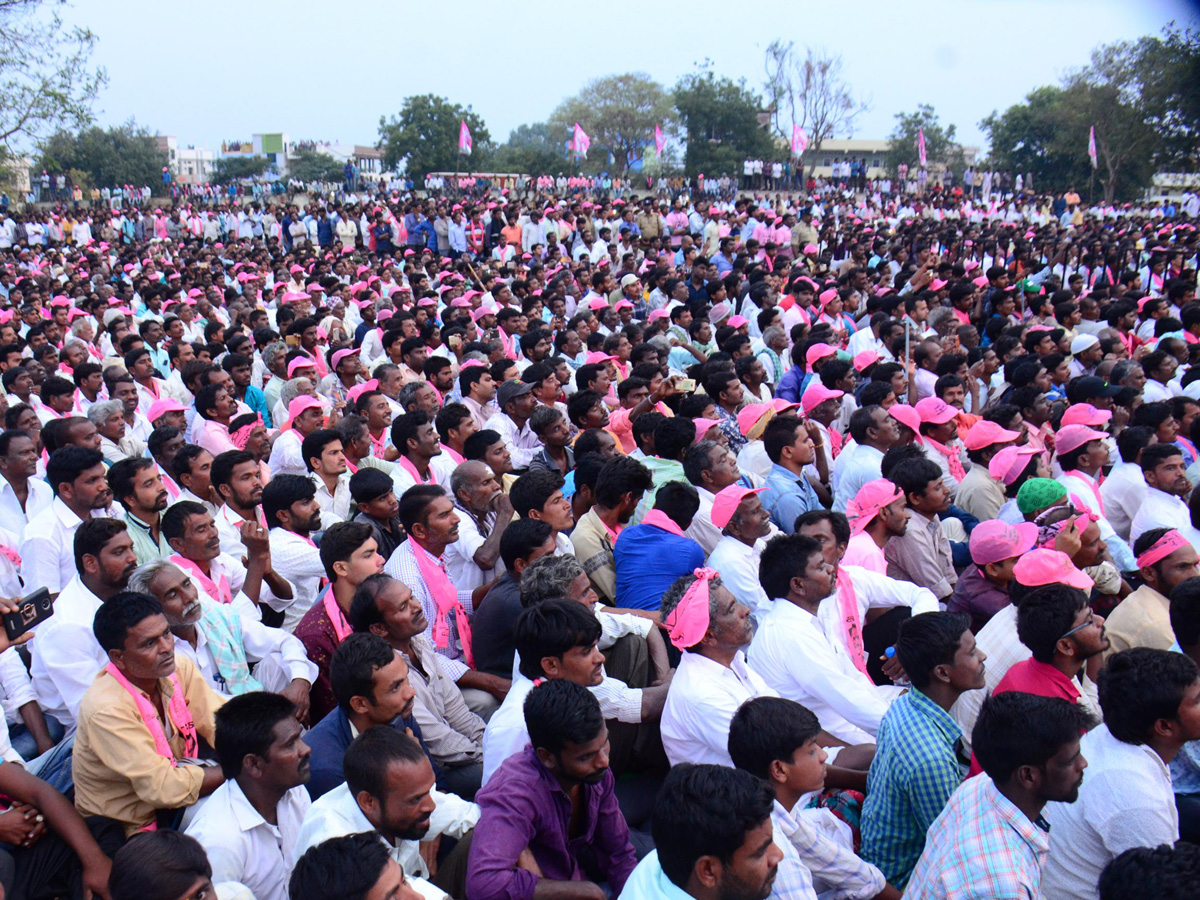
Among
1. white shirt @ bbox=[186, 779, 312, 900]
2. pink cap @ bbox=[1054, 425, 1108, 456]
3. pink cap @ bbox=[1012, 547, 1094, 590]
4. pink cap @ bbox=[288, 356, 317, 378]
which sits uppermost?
pink cap @ bbox=[288, 356, 317, 378]

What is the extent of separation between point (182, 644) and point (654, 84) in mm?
57975

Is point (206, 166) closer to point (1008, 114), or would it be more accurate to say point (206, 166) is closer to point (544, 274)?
point (1008, 114)

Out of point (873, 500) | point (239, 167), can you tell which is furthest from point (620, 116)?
point (873, 500)

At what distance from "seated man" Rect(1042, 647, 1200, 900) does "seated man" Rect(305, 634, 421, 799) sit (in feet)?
6.72

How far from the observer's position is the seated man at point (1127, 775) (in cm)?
283

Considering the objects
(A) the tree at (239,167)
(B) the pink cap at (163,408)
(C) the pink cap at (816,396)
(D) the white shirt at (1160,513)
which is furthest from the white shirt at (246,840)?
(A) the tree at (239,167)

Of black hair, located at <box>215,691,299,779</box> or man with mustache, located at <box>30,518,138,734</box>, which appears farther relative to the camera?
man with mustache, located at <box>30,518,138,734</box>

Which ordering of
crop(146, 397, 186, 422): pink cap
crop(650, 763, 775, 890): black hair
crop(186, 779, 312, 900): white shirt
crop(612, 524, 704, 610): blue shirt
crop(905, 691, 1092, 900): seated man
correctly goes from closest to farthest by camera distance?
crop(650, 763, 775, 890): black hair
crop(905, 691, 1092, 900): seated man
crop(186, 779, 312, 900): white shirt
crop(612, 524, 704, 610): blue shirt
crop(146, 397, 186, 422): pink cap

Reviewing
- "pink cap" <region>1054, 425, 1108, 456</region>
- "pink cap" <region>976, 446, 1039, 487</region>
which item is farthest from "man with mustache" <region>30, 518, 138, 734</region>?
"pink cap" <region>1054, 425, 1108, 456</region>

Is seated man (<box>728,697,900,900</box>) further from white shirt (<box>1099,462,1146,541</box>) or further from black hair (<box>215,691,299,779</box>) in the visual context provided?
white shirt (<box>1099,462,1146,541</box>)

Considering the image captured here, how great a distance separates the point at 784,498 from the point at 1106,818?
2.94m

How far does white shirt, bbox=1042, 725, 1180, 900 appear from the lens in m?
2.82

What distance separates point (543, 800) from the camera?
2951mm

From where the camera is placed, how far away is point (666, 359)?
8.98m
